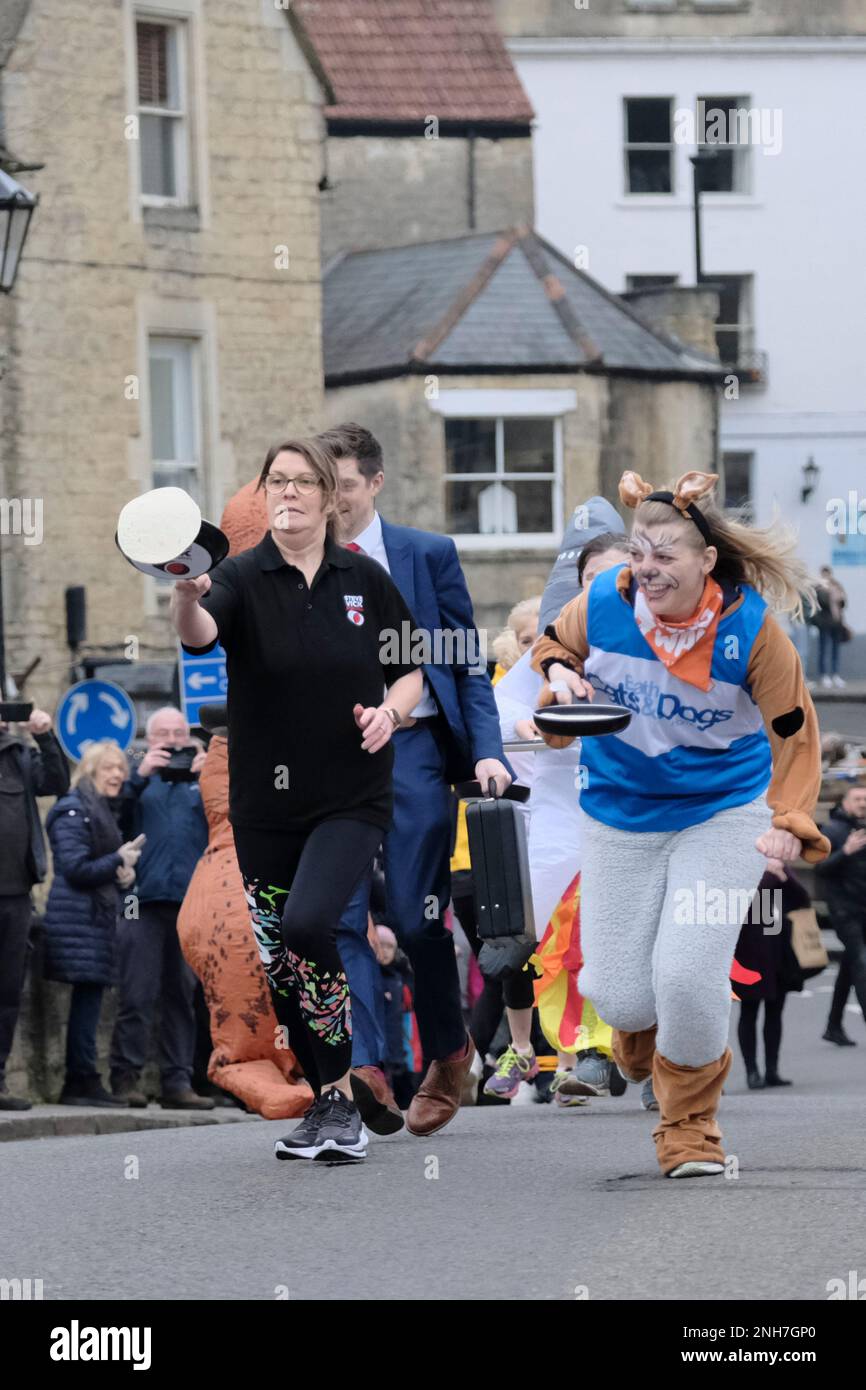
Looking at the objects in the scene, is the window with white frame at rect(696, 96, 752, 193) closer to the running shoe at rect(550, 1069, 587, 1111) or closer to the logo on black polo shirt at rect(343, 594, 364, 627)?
the running shoe at rect(550, 1069, 587, 1111)

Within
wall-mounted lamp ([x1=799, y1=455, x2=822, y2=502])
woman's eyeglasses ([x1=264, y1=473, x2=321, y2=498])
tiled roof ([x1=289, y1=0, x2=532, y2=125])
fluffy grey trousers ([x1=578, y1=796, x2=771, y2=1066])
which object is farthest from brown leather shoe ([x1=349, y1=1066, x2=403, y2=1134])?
wall-mounted lamp ([x1=799, y1=455, x2=822, y2=502])

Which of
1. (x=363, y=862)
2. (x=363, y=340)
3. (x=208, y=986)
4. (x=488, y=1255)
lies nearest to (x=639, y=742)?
(x=363, y=862)

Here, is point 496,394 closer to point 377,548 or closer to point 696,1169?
point 377,548

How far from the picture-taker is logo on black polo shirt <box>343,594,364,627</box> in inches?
284

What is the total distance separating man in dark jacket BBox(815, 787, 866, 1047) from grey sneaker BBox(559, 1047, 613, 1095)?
6.24 m

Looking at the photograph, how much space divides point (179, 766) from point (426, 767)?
16.1ft

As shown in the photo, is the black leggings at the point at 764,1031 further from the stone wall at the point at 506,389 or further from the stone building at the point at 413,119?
the stone building at the point at 413,119

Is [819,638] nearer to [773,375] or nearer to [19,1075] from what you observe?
[773,375]

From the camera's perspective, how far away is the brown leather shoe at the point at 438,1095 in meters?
8.16

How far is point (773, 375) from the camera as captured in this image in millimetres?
50562

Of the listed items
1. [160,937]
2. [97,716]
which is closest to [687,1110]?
[160,937]

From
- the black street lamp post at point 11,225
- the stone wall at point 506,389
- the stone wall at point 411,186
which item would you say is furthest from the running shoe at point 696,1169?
the stone wall at point 411,186

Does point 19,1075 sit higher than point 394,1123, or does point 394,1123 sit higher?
point 394,1123
